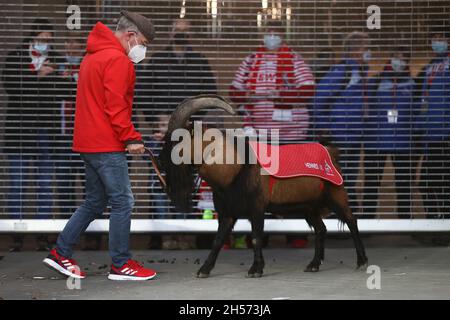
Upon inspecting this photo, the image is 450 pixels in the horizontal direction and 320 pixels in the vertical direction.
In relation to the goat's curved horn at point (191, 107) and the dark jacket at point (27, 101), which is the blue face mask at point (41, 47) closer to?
the dark jacket at point (27, 101)

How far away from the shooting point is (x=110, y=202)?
8188mm

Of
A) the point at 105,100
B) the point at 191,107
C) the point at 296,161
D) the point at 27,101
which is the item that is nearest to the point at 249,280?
the point at 296,161

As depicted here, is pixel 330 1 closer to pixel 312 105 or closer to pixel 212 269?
pixel 312 105

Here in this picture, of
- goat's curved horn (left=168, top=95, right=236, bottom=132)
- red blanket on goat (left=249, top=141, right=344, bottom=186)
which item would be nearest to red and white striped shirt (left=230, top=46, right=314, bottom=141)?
red blanket on goat (left=249, top=141, right=344, bottom=186)

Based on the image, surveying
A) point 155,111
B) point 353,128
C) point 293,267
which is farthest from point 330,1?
point 293,267

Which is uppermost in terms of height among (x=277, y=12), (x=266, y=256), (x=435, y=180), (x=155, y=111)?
(x=277, y=12)

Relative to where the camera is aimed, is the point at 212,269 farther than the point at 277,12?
No

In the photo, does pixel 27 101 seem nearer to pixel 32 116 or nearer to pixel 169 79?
pixel 32 116

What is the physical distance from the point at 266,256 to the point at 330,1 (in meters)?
2.68

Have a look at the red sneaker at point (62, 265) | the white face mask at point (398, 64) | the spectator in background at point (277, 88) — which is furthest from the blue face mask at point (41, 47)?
the white face mask at point (398, 64)

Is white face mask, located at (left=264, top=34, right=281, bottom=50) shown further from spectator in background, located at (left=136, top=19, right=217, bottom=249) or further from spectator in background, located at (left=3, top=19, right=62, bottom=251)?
spectator in background, located at (left=3, top=19, right=62, bottom=251)

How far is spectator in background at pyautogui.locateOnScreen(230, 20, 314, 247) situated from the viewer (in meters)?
10.4

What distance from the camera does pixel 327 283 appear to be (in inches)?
318

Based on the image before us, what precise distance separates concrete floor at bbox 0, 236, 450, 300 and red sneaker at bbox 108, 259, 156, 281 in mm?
72
